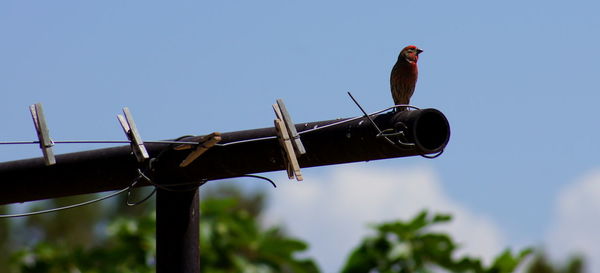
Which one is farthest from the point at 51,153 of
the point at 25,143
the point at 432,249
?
the point at 432,249

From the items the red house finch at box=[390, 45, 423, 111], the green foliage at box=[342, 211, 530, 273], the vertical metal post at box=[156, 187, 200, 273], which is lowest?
the vertical metal post at box=[156, 187, 200, 273]

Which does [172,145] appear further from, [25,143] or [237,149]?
[25,143]

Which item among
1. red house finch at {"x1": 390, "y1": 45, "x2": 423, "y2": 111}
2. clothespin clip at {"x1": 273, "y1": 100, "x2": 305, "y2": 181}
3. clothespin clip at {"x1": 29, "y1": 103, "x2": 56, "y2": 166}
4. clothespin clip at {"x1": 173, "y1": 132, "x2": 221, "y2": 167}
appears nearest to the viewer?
clothespin clip at {"x1": 273, "y1": 100, "x2": 305, "y2": 181}

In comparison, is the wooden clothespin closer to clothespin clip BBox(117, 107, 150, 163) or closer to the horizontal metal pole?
the horizontal metal pole

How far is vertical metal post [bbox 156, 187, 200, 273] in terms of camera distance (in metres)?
6.59

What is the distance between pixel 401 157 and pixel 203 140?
121 cm

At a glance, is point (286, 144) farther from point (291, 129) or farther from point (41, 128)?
point (41, 128)

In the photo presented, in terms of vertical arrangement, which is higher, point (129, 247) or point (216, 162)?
point (129, 247)

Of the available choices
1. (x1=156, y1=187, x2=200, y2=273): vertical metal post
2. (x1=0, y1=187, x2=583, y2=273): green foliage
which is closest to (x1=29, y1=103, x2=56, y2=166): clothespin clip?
(x1=156, y1=187, x2=200, y2=273): vertical metal post

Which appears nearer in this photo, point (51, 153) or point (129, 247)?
point (51, 153)

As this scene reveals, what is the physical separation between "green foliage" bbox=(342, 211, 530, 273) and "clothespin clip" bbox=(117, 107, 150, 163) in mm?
6806

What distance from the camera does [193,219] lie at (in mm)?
6730

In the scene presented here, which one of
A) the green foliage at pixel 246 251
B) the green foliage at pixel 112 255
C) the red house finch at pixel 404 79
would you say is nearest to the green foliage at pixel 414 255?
the green foliage at pixel 246 251

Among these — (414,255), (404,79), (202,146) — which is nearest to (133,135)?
(202,146)
